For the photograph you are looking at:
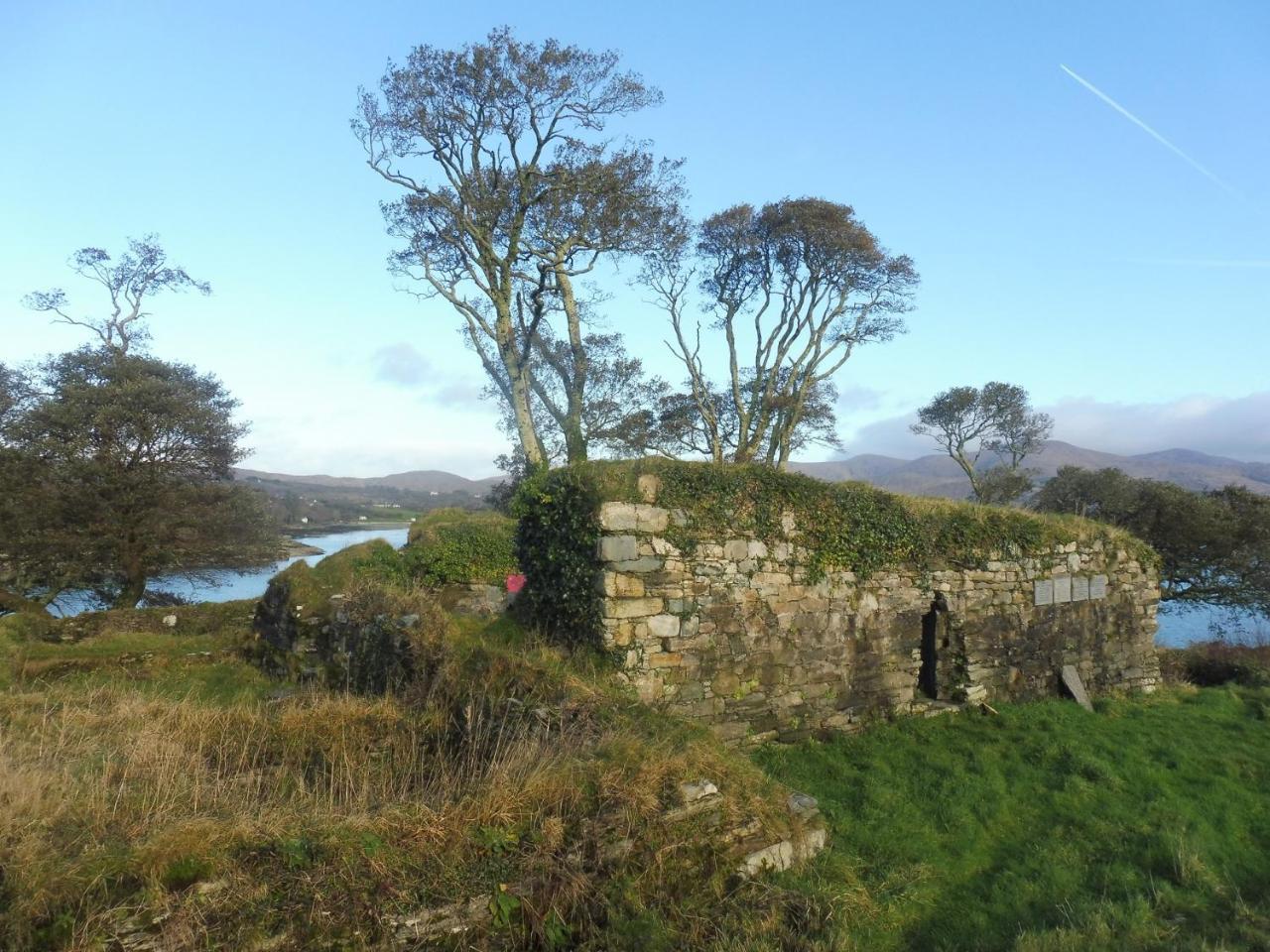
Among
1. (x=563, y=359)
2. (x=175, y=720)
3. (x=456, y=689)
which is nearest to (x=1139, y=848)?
(x=456, y=689)

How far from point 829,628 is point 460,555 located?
7.75 m

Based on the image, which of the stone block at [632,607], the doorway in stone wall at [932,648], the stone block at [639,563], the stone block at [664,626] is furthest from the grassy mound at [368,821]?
the doorway in stone wall at [932,648]

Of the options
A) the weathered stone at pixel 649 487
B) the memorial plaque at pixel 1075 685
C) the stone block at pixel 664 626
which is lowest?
the memorial plaque at pixel 1075 685

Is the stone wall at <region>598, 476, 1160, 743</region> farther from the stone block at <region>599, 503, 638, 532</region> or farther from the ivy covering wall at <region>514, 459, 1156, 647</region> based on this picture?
the ivy covering wall at <region>514, 459, 1156, 647</region>

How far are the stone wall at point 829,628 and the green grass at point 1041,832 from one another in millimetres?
638

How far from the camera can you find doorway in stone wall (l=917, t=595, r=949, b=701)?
1099 centimetres

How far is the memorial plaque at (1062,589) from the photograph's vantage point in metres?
12.6

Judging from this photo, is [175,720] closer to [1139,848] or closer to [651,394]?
[1139,848]

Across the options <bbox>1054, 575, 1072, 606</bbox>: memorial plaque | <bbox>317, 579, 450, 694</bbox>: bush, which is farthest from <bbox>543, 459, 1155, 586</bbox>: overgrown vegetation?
<bbox>317, 579, 450, 694</bbox>: bush

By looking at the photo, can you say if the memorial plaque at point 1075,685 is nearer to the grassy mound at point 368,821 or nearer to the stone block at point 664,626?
the stone block at point 664,626

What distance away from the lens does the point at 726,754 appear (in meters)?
6.24

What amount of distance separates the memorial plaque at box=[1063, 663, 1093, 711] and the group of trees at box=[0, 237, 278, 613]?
74.6 feet

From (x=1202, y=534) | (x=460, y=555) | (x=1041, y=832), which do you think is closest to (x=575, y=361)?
(x=460, y=555)

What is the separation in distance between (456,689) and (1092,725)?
9.52 metres
